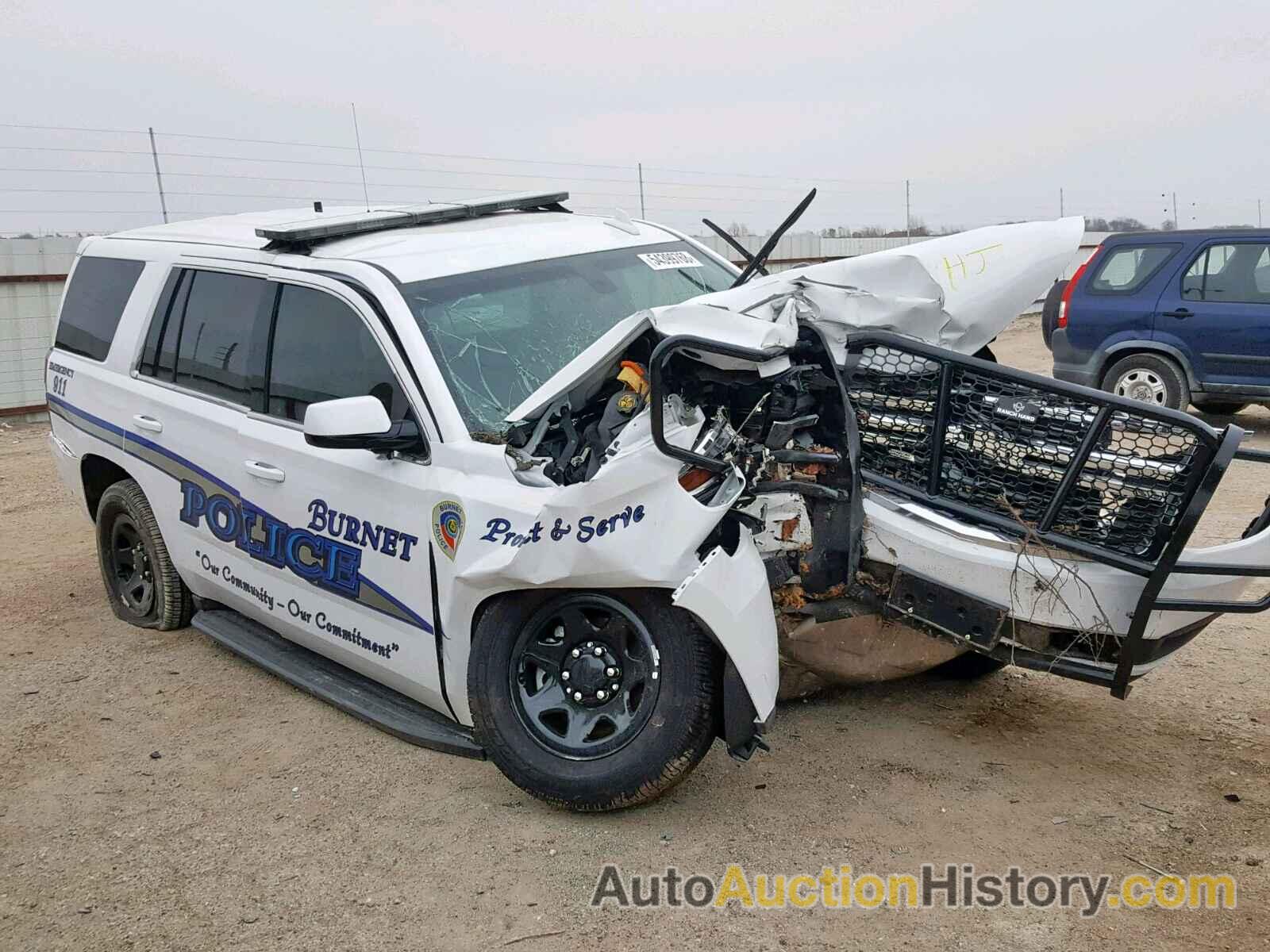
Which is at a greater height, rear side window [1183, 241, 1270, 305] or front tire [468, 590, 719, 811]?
rear side window [1183, 241, 1270, 305]

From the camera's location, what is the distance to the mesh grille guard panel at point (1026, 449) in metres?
3.08

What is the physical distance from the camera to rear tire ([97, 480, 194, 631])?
17.2 ft

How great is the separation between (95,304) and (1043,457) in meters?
4.62

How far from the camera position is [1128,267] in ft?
34.2

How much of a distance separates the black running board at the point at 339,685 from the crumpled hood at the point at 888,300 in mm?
1161

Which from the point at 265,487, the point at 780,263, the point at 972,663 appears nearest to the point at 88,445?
the point at 265,487

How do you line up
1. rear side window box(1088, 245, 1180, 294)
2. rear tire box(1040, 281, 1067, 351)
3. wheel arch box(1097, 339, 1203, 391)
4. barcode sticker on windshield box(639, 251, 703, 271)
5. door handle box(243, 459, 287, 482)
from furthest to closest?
1. rear tire box(1040, 281, 1067, 351)
2. rear side window box(1088, 245, 1180, 294)
3. wheel arch box(1097, 339, 1203, 391)
4. barcode sticker on windshield box(639, 251, 703, 271)
5. door handle box(243, 459, 287, 482)

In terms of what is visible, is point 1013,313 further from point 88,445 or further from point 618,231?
point 88,445

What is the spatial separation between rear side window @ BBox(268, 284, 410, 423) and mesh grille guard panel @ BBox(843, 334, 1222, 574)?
1608 millimetres

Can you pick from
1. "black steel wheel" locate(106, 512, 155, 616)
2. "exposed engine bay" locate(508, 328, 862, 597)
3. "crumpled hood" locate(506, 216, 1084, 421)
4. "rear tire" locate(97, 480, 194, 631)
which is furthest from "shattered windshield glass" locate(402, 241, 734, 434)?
"black steel wheel" locate(106, 512, 155, 616)

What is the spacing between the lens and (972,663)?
14.4ft

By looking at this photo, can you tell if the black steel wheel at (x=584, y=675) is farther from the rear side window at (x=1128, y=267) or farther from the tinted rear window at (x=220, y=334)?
the rear side window at (x=1128, y=267)

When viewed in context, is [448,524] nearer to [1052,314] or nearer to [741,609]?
[741,609]

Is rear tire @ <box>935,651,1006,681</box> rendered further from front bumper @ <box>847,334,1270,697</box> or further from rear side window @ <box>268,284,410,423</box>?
rear side window @ <box>268,284,410,423</box>
